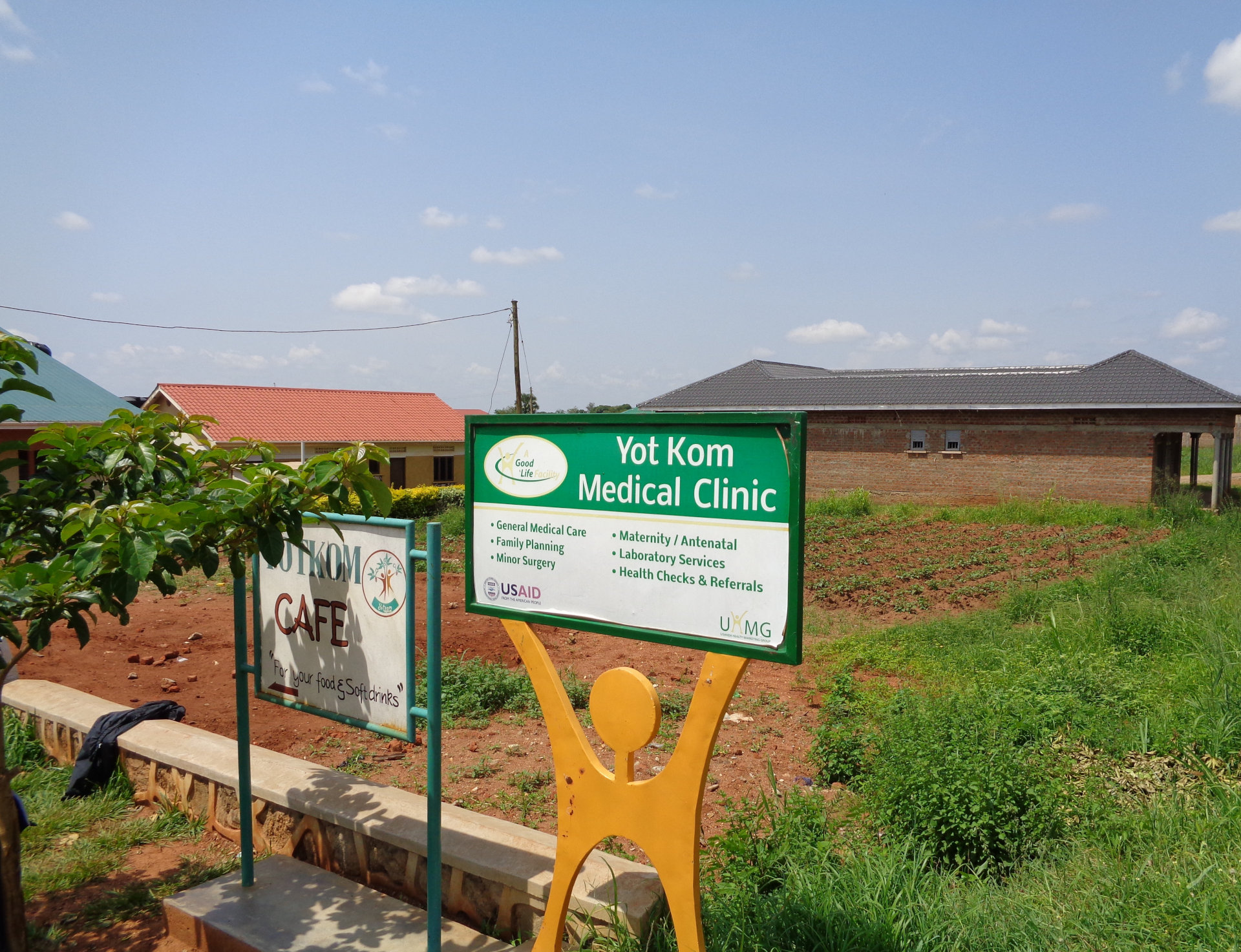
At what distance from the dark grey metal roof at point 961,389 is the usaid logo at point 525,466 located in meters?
21.3

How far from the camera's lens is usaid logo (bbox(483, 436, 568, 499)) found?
2.77 m

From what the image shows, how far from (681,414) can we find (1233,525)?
1478 centimetres

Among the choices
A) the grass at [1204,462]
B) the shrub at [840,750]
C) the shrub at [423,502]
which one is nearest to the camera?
the shrub at [840,750]

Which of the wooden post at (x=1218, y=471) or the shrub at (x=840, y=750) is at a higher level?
the wooden post at (x=1218, y=471)

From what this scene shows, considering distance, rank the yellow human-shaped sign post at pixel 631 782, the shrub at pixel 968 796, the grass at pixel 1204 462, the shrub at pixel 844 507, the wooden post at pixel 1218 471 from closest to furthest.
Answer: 1. the yellow human-shaped sign post at pixel 631 782
2. the shrub at pixel 968 796
3. the wooden post at pixel 1218 471
4. the shrub at pixel 844 507
5. the grass at pixel 1204 462

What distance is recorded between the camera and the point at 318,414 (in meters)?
30.5

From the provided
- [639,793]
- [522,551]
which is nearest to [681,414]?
[522,551]

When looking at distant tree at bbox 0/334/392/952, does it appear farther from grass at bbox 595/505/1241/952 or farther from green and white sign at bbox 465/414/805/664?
grass at bbox 595/505/1241/952

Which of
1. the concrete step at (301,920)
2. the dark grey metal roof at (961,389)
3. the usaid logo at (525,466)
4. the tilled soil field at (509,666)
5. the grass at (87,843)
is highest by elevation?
the dark grey metal roof at (961,389)

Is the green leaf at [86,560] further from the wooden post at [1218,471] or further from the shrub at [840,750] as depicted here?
the wooden post at [1218,471]

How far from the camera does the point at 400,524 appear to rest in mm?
3184

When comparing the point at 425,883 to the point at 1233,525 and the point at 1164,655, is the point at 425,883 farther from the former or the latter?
the point at 1233,525

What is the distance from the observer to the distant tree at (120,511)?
2.52m

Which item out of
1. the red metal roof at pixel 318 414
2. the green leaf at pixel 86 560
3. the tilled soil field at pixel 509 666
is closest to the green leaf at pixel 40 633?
the green leaf at pixel 86 560
